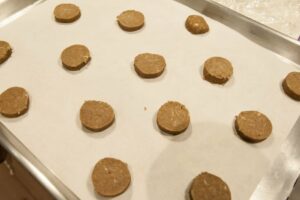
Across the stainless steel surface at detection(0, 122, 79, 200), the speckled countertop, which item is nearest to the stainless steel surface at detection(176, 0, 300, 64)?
the speckled countertop

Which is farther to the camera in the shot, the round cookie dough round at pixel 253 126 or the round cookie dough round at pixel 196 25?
the round cookie dough round at pixel 196 25

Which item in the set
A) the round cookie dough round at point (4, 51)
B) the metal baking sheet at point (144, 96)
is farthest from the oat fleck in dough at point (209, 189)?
the round cookie dough round at point (4, 51)

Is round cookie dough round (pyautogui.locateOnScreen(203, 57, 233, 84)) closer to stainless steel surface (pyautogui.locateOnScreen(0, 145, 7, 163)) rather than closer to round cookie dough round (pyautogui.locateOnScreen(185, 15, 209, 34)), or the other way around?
round cookie dough round (pyautogui.locateOnScreen(185, 15, 209, 34))

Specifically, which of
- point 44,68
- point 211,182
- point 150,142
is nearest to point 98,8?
point 44,68

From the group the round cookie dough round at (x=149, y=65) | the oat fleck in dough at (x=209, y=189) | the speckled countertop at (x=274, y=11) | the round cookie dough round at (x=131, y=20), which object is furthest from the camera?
the speckled countertop at (x=274, y=11)

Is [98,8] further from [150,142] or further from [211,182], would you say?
[211,182]

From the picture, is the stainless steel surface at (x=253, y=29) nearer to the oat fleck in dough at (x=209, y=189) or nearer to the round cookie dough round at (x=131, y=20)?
the round cookie dough round at (x=131, y=20)
